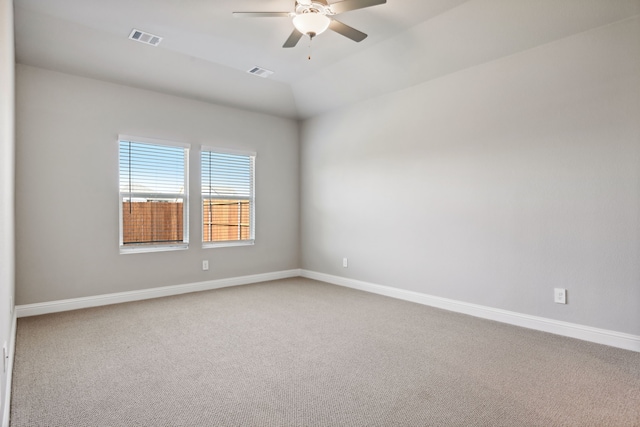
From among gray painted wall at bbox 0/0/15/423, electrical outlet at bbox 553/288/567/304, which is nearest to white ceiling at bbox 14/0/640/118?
gray painted wall at bbox 0/0/15/423

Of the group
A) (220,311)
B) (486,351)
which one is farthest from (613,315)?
(220,311)

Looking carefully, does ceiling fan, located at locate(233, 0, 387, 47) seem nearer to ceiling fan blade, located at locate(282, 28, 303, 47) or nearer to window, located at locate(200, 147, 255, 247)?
ceiling fan blade, located at locate(282, 28, 303, 47)

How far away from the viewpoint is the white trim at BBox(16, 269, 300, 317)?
380 cm

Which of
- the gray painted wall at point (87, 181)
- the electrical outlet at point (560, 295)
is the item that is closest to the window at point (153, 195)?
the gray painted wall at point (87, 181)

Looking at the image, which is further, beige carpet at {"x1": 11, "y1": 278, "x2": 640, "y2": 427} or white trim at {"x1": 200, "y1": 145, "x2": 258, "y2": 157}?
white trim at {"x1": 200, "y1": 145, "x2": 258, "y2": 157}

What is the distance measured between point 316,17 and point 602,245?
9.80 ft

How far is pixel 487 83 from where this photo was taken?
3.70m

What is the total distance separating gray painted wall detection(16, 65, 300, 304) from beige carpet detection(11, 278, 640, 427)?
0.54 metres

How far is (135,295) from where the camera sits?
173 inches

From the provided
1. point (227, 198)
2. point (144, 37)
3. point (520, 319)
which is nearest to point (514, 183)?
point (520, 319)

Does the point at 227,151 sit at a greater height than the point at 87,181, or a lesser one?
greater

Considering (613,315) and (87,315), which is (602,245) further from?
(87,315)

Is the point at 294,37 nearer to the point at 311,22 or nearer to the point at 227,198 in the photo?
the point at 311,22

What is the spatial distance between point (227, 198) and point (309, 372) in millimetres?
3344
